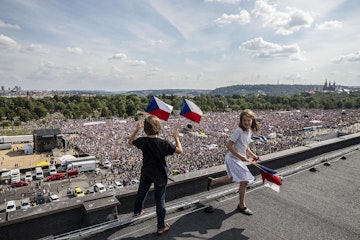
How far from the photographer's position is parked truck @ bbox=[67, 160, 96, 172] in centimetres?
2553

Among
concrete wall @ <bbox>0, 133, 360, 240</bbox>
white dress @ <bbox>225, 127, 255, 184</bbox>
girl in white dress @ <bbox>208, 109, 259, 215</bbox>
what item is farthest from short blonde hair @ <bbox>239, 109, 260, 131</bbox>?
concrete wall @ <bbox>0, 133, 360, 240</bbox>

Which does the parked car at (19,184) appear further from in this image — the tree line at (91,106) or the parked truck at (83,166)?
the tree line at (91,106)

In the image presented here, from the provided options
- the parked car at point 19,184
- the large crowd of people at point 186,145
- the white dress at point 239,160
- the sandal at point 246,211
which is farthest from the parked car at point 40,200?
the white dress at point 239,160

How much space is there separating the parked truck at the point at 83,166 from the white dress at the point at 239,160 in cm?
2482

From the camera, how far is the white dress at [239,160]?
3.72 m

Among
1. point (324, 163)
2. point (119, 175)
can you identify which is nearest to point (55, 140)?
point (119, 175)

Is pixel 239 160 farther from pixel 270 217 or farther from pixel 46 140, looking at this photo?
pixel 46 140

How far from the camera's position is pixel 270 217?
375 cm

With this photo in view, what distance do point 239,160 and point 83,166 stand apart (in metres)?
25.1

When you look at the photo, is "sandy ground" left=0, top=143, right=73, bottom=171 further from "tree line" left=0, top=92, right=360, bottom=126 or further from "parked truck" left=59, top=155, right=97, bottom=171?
"tree line" left=0, top=92, right=360, bottom=126

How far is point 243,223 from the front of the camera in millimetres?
3562

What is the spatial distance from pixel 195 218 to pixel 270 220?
1100mm

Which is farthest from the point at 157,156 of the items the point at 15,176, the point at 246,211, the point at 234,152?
the point at 15,176

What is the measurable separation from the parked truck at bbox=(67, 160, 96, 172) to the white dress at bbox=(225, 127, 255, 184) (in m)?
24.8
